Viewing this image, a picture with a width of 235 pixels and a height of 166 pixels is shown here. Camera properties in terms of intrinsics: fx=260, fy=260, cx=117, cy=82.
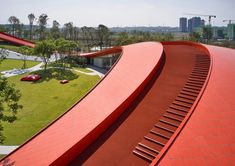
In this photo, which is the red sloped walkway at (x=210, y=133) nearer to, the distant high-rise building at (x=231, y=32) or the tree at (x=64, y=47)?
the tree at (x=64, y=47)

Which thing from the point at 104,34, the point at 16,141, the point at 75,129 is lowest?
the point at 16,141

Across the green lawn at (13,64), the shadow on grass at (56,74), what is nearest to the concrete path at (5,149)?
the shadow on grass at (56,74)

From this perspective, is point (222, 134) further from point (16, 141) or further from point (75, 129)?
point (16, 141)

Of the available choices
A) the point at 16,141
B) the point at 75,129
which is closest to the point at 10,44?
the point at 16,141

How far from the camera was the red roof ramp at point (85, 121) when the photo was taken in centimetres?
951

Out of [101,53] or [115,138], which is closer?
[115,138]

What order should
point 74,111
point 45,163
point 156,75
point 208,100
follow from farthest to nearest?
1. point 156,75
2. point 74,111
3. point 208,100
4. point 45,163

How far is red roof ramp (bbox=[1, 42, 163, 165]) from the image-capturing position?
374 inches

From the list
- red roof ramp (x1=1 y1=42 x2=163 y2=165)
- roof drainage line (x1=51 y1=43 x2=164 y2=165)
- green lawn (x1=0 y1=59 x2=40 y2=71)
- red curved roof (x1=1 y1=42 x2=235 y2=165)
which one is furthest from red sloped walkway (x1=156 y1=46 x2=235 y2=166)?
green lawn (x1=0 y1=59 x2=40 y2=71)

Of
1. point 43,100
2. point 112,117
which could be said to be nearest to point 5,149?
point 112,117

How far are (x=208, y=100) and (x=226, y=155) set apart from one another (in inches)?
114

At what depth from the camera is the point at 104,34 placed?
72188 millimetres

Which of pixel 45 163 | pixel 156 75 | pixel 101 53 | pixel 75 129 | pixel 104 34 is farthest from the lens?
pixel 104 34

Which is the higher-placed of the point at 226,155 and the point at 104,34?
the point at 104,34
